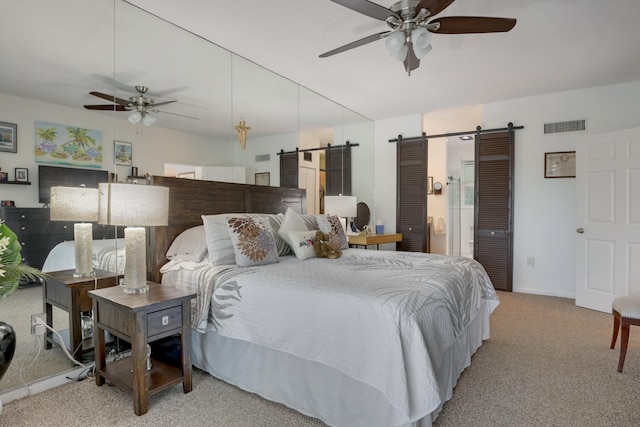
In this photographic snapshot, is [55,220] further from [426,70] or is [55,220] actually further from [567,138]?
[567,138]

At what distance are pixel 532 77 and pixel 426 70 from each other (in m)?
1.27

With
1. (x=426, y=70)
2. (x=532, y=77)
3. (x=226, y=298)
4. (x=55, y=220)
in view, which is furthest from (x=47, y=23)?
(x=532, y=77)

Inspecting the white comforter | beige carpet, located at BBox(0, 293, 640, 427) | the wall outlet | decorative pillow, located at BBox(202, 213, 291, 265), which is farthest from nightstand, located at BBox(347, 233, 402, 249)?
the wall outlet

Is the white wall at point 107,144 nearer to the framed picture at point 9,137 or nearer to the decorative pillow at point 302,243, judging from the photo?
the framed picture at point 9,137

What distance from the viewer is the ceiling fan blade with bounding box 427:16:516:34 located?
7.21ft

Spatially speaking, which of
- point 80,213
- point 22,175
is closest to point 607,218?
point 80,213

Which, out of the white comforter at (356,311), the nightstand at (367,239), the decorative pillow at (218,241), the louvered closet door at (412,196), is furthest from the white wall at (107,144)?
the louvered closet door at (412,196)

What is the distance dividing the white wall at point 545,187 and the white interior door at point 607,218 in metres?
0.51

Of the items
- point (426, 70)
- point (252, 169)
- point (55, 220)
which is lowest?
point (55, 220)

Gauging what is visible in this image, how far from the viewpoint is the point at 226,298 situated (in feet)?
7.14

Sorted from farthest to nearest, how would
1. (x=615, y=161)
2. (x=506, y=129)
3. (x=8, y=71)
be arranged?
(x=506, y=129)
(x=615, y=161)
(x=8, y=71)

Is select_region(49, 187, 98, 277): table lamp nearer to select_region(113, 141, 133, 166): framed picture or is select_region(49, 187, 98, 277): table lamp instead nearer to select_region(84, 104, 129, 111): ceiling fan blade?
select_region(113, 141, 133, 166): framed picture

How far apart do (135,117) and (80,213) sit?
765 mm

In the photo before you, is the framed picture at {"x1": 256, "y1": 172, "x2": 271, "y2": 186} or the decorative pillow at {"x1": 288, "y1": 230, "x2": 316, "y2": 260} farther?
the framed picture at {"x1": 256, "y1": 172, "x2": 271, "y2": 186}
